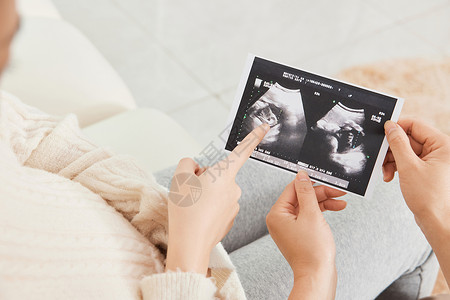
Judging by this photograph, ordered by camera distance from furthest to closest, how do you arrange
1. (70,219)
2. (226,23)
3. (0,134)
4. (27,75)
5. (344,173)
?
(226,23) → (27,75) → (344,173) → (0,134) → (70,219)

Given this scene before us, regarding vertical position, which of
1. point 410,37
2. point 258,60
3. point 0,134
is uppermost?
point 410,37

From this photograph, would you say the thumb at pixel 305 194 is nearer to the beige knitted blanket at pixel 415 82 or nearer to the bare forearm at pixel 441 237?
the bare forearm at pixel 441 237

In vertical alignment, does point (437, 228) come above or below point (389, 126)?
below

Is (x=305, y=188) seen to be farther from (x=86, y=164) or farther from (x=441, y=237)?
(x=86, y=164)

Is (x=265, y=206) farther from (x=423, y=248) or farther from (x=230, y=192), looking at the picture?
(x=423, y=248)

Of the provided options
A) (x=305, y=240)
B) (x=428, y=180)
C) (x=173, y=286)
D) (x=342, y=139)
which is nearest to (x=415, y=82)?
(x=342, y=139)

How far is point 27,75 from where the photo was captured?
1.17 meters

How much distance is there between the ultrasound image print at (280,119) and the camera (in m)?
0.96

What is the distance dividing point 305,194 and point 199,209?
22 cm

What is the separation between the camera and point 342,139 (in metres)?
0.96

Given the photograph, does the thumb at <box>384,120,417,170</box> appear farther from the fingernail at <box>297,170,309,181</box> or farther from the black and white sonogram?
the fingernail at <box>297,170,309,181</box>

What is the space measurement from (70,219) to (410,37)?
2.02 meters

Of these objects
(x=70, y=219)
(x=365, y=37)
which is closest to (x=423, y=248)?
(x=70, y=219)

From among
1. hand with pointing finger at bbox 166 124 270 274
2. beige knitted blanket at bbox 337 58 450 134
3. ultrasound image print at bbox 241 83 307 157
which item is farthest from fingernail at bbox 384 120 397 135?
beige knitted blanket at bbox 337 58 450 134
